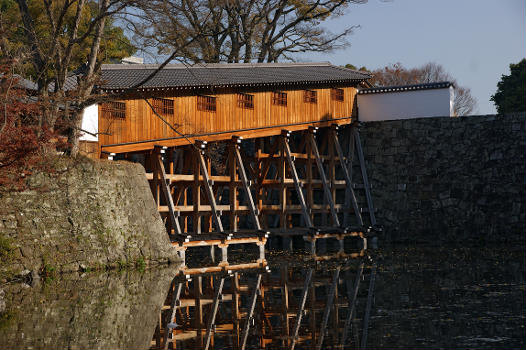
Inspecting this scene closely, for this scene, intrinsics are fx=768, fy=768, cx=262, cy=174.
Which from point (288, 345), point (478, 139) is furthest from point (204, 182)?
point (288, 345)

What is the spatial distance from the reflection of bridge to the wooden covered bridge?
4566 mm

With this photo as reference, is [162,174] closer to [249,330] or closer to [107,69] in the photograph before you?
[107,69]

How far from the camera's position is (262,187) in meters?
27.4

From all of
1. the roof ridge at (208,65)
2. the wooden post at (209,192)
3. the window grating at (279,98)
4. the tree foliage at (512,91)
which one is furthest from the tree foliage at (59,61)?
the tree foliage at (512,91)

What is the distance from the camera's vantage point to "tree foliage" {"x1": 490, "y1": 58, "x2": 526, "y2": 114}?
42334 mm

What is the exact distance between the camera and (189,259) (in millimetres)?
23609

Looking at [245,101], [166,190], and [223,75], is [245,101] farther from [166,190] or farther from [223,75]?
[166,190]

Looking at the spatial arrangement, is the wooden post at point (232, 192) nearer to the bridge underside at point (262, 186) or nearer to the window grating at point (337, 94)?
the bridge underside at point (262, 186)

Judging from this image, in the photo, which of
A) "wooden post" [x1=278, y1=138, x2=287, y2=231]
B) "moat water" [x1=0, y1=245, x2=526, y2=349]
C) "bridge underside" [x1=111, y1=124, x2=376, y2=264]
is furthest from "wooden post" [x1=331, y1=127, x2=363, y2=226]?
"moat water" [x1=0, y1=245, x2=526, y2=349]

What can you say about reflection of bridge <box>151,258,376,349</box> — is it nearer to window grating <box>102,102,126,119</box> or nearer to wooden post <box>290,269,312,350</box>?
wooden post <box>290,269,312,350</box>

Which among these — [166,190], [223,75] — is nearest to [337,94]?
[223,75]

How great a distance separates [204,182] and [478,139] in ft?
38.2

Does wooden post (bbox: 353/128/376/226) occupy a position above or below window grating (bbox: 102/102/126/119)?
below

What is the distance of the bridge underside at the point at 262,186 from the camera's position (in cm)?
2272
